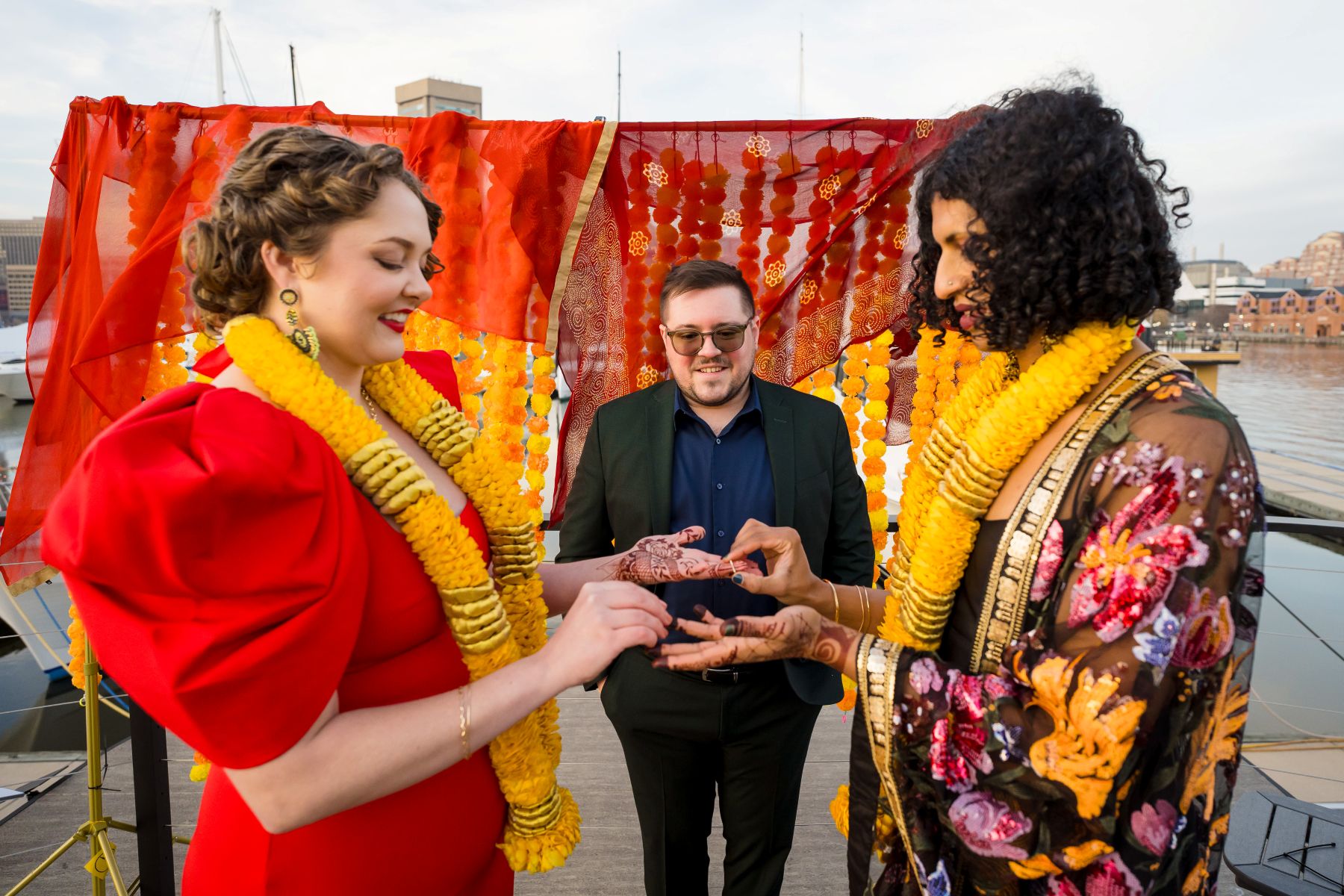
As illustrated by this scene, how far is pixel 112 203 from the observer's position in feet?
8.60

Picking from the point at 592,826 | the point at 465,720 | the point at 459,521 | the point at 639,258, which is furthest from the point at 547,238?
the point at 592,826

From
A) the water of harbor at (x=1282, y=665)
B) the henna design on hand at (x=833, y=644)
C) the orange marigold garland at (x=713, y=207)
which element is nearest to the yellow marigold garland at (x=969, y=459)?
the henna design on hand at (x=833, y=644)

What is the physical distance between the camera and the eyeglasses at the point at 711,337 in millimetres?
2188

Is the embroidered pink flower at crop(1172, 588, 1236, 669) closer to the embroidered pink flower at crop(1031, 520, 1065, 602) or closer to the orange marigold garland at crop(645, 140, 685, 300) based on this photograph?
the embroidered pink flower at crop(1031, 520, 1065, 602)

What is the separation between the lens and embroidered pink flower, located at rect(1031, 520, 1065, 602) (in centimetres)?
121

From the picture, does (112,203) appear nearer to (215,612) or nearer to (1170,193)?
(215,612)

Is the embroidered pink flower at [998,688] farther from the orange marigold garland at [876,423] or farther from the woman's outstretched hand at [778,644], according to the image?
the orange marigold garland at [876,423]

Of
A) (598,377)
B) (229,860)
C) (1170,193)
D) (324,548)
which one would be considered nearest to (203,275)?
(324,548)

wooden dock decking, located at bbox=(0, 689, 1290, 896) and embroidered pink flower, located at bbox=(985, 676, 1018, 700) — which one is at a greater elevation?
embroidered pink flower, located at bbox=(985, 676, 1018, 700)

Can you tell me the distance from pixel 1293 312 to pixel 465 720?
2387 cm

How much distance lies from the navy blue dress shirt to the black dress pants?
18cm

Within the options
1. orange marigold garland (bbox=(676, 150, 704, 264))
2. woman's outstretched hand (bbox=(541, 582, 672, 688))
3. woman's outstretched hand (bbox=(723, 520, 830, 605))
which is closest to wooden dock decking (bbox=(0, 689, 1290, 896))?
woman's outstretched hand (bbox=(723, 520, 830, 605))

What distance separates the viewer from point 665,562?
185 cm

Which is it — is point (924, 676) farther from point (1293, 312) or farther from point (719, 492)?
point (1293, 312)
